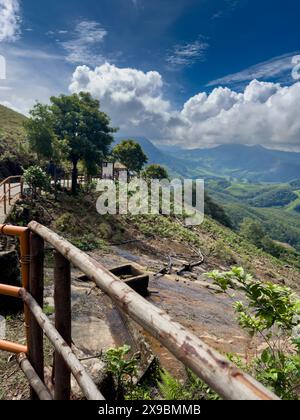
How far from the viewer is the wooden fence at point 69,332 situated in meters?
1.09

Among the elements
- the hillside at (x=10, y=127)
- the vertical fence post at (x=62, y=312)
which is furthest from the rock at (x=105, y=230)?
the hillside at (x=10, y=127)

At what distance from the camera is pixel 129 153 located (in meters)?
50.5

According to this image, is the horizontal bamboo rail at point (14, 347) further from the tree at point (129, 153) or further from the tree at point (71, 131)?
the tree at point (129, 153)

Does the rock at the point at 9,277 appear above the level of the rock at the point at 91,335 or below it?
above

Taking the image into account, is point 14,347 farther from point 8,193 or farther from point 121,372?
point 8,193

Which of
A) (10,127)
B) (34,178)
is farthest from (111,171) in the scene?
(34,178)

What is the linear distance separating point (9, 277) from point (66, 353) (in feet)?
15.4

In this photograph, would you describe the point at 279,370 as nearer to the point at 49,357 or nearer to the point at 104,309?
the point at 49,357

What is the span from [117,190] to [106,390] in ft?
83.9

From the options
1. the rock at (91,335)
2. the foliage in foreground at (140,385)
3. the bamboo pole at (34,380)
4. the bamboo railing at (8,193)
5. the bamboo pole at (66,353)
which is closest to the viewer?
the bamboo pole at (66,353)

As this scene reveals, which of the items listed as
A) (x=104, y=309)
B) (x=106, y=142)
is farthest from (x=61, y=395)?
(x=106, y=142)

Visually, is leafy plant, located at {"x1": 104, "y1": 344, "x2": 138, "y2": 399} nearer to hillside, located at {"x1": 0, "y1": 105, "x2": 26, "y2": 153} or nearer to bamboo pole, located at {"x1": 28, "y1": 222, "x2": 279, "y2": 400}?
bamboo pole, located at {"x1": 28, "y1": 222, "x2": 279, "y2": 400}

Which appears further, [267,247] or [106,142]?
[267,247]

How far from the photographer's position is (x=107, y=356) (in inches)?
178
